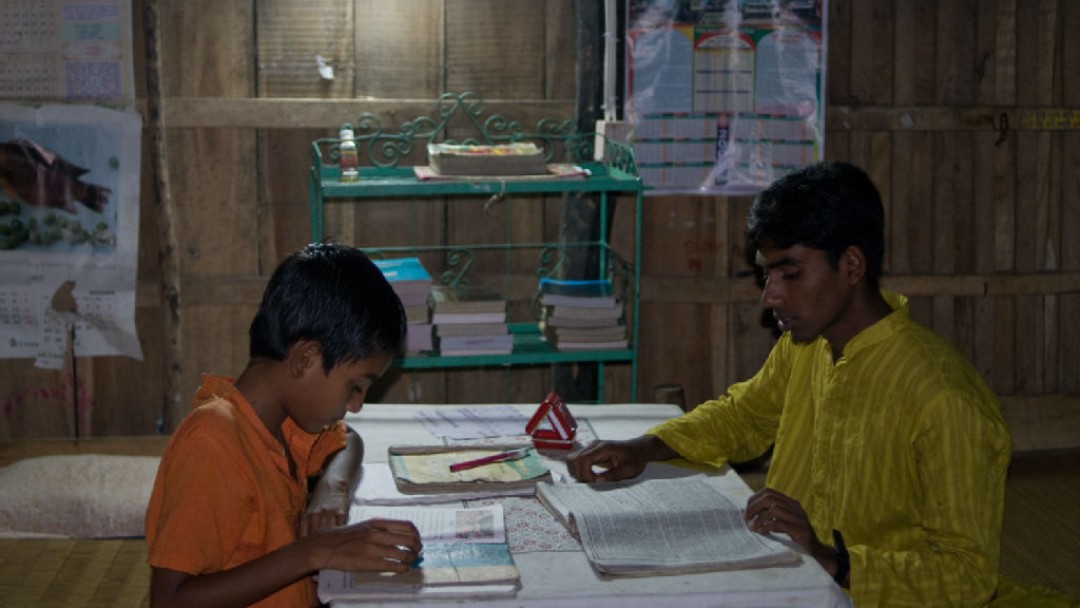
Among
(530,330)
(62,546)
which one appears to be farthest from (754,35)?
(62,546)

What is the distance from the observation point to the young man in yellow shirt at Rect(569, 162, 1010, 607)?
2.29 meters

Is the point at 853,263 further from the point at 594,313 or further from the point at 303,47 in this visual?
the point at 303,47

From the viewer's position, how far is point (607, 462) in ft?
8.64

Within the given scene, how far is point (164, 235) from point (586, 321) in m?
1.64

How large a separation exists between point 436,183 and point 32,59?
5.43 ft

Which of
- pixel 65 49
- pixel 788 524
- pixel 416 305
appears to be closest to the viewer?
pixel 788 524

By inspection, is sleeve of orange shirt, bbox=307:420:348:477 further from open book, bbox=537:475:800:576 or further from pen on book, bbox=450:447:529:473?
open book, bbox=537:475:800:576

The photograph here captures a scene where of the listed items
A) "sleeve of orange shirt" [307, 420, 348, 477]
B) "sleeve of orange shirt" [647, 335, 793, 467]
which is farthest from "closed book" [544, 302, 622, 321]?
"sleeve of orange shirt" [307, 420, 348, 477]

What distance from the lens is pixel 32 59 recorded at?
479cm

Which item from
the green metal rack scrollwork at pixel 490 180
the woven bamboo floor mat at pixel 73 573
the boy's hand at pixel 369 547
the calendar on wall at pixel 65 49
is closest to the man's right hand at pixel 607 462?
the boy's hand at pixel 369 547

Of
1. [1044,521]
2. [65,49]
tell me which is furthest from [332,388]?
[1044,521]

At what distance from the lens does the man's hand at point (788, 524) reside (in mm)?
2244

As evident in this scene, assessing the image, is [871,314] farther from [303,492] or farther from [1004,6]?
[1004,6]

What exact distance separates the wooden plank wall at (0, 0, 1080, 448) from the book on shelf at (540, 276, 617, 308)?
1.75ft
